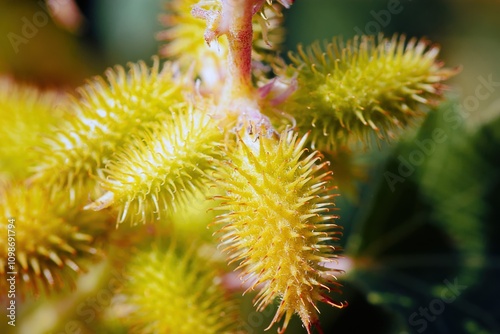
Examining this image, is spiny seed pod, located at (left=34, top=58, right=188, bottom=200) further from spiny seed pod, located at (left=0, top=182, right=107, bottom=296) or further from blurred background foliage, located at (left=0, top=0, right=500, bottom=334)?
blurred background foliage, located at (left=0, top=0, right=500, bottom=334)

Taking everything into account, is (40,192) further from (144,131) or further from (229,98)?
(229,98)

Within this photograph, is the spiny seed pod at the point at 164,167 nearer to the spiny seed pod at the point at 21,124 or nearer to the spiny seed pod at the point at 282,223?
the spiny seed pod at the point at 282,223

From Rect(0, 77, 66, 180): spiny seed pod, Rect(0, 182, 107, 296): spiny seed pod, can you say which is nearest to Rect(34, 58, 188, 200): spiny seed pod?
Rect(0, 182, 107, 296): spiny seed pod

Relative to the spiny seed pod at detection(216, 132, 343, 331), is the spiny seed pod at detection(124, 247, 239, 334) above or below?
below

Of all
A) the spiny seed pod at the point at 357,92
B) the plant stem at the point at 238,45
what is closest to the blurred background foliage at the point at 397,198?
the spiny seed pod at the point at 357,92

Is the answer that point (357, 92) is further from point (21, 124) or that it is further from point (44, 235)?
point (21, 124)

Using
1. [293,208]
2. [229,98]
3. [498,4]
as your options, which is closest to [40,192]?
[229,98]
